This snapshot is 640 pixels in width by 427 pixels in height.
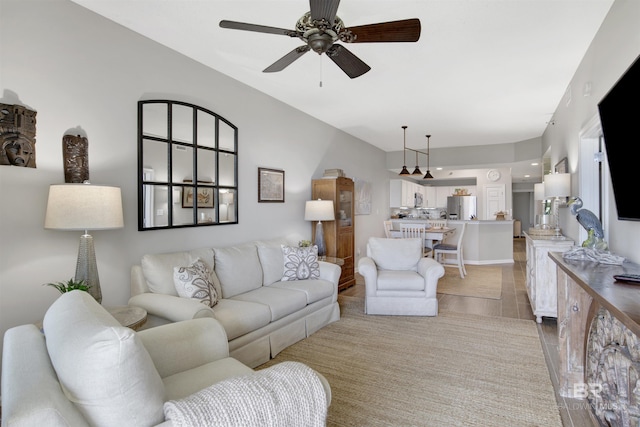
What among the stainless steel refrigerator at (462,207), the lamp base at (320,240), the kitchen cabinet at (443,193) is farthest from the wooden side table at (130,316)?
the kitchen cabinet at (443,193)

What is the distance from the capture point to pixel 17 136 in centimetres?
208

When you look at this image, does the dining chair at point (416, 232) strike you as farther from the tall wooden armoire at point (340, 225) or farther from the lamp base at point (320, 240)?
the lamp base at point (320, 240)

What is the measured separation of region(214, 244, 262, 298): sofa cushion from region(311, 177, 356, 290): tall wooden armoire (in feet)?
5.59

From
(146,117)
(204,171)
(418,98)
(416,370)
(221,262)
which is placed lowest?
(416,370)

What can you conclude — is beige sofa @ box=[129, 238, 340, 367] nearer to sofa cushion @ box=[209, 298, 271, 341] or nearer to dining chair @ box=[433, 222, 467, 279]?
Answer: sofa cushion @ box=[209, 298, 271, 341]

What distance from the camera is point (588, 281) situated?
63.9 inches

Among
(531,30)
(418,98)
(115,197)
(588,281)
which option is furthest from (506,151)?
Result: (115,197)

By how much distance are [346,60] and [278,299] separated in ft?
6.56

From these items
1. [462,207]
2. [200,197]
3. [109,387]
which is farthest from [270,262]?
[462,207]

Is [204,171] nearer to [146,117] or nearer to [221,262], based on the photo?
[146,117]

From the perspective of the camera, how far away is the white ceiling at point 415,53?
7.99 ft

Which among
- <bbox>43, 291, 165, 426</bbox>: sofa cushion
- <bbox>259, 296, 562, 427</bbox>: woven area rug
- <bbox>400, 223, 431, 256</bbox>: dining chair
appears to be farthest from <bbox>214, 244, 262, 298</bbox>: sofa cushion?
<bbox>400, 223, 431, 256</bbox>: dining chair

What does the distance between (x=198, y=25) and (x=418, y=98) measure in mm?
2747

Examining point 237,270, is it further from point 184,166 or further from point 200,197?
point 184,166
